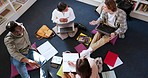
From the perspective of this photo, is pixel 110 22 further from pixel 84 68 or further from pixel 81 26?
pixel 84 68

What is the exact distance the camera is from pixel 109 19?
8.65ft

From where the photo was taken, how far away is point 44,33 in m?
3.07

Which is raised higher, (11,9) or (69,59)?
(11,9)

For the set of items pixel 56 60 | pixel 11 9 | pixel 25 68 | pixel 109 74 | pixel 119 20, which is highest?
pixel 11 9

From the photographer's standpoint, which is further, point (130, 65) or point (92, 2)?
point (92, 2)

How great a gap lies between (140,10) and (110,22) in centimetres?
72

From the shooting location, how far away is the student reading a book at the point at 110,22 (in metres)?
2.42

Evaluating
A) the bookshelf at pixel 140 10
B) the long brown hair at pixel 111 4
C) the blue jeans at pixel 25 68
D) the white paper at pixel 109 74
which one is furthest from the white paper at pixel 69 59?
the bookshelf at pixel 140 10

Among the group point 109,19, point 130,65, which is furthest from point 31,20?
point 130,65

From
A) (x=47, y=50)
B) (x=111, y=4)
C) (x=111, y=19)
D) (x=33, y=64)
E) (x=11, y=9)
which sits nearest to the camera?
(x=111, y=4)

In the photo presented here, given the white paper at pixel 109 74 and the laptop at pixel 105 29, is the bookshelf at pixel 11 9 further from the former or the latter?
the white paper at pixel 109 74

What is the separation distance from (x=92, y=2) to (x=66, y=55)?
1.29 meters

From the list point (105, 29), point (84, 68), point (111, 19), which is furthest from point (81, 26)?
point (84, 68)

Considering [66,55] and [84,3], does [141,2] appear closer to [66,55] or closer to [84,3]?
[84,3]
